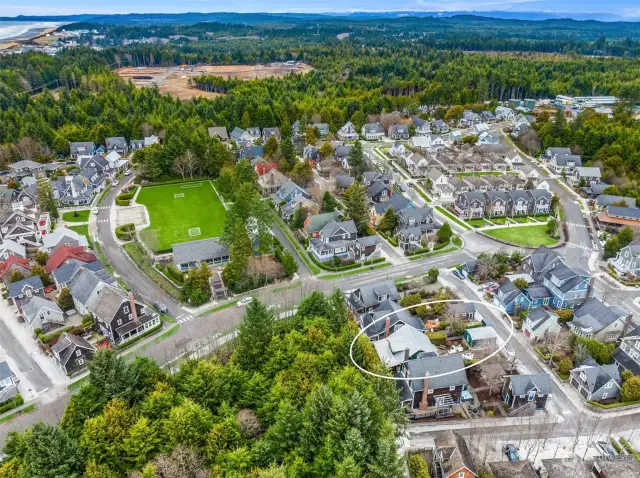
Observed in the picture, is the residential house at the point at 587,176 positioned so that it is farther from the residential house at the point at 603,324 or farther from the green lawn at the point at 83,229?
the green lawn at the point at 83,229

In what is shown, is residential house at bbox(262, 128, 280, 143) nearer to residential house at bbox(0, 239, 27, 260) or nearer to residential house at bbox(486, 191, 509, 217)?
residential house at bbox(486, 191, 509, 217)

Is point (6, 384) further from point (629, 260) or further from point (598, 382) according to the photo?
point (629, 260)

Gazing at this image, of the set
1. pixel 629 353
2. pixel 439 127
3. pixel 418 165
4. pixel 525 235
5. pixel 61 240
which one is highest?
pixel 61 240

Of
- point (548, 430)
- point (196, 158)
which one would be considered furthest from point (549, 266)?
point (196, 158)

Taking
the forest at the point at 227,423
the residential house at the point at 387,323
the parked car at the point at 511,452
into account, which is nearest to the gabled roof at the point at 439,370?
the forest at the point at 227,423

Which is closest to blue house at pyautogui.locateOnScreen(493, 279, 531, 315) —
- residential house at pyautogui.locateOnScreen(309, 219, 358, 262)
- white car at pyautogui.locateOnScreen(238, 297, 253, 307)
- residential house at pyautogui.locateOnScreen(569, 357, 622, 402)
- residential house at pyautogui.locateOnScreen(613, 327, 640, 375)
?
residential house at pyautogui.locateOnScreen(613, 327, 640, 375)

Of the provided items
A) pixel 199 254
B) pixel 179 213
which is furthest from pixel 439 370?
pixel 179 213
